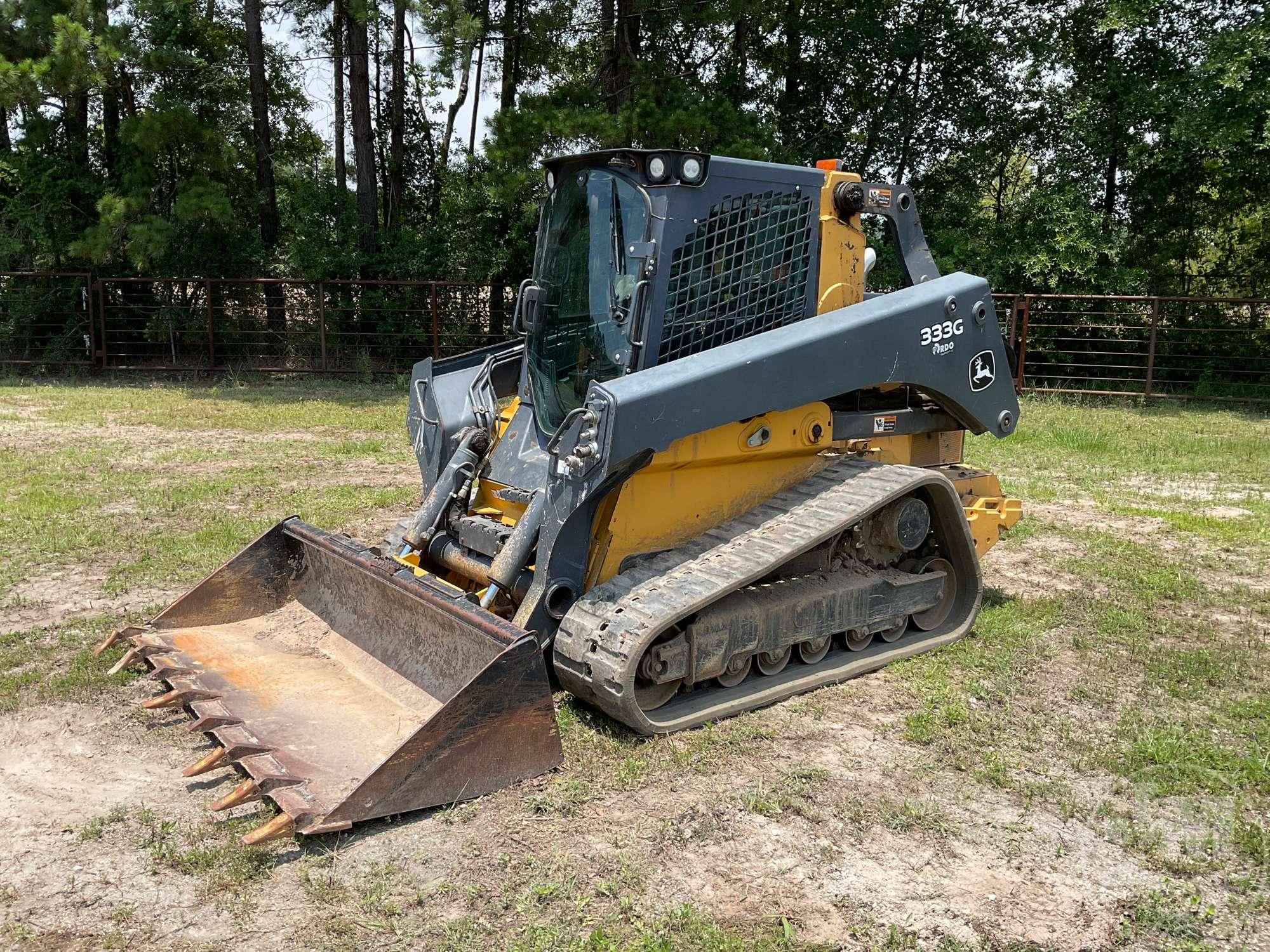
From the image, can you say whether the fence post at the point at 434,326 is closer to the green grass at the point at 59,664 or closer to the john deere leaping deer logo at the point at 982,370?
the green grass at the point at 59,664

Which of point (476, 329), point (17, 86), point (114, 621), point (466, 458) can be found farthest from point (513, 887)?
point (17, 86)

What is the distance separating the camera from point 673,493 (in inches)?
184

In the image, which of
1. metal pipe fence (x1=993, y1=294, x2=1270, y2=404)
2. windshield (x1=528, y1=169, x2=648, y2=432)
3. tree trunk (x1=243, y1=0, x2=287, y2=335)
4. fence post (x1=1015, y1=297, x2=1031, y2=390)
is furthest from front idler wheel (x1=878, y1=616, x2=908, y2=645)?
tree trunk (x1=243, y1=0, x2=287, y2=335)

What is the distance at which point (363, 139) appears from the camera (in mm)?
17797

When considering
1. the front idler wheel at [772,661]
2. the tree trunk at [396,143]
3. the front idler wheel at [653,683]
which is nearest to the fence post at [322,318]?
the tree trunk at [396,143]

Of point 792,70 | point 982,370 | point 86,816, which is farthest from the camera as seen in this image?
point 792,70

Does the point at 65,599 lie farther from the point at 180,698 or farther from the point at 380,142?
the point at 380,142

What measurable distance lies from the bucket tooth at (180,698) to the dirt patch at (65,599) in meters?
1.66

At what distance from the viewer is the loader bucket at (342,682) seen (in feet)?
11.6

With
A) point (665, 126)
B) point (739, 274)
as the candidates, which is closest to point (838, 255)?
point (739, 274)

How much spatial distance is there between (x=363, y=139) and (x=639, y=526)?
49.8ft

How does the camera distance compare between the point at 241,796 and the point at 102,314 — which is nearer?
the point at 241,796

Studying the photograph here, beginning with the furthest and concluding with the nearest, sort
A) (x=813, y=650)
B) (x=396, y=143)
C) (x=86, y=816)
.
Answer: (x=396, y=143) → (x=813, y=650) → (x=86, y=816)

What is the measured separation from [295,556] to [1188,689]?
4.41 metres
